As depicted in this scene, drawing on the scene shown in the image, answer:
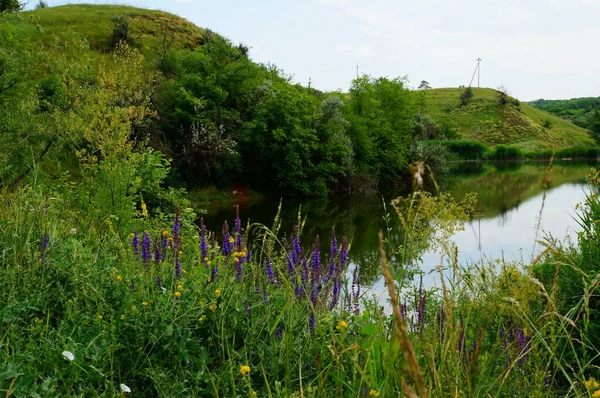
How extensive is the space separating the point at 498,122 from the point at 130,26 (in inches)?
2799

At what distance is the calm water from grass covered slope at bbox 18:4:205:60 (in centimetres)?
1684

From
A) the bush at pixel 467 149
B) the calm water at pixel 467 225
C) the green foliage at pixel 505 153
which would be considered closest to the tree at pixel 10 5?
the calm water at pixel 467 225

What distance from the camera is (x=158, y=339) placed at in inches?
99.8

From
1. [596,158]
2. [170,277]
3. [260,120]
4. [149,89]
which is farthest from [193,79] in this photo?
[596,158]

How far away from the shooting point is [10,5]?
11742 millimetres

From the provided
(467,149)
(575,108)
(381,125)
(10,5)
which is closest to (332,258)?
(10,5)

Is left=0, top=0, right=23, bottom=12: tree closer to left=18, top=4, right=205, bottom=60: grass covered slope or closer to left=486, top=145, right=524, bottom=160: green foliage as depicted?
left=18, top=4, right=205, bottom=60: grass covered slope

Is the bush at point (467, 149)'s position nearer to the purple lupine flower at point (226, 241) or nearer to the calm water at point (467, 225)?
the calm water at point (467, 225)

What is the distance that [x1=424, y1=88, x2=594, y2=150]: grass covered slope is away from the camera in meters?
83.2

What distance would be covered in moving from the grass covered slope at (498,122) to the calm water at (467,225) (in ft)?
149

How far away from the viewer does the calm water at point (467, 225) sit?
13047mm

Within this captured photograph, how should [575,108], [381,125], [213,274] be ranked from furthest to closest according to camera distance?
[575,108]
[381,125]
[213,274]

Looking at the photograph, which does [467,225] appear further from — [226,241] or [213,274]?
[213,274]

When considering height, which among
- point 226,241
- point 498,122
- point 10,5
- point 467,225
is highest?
point 498,122
